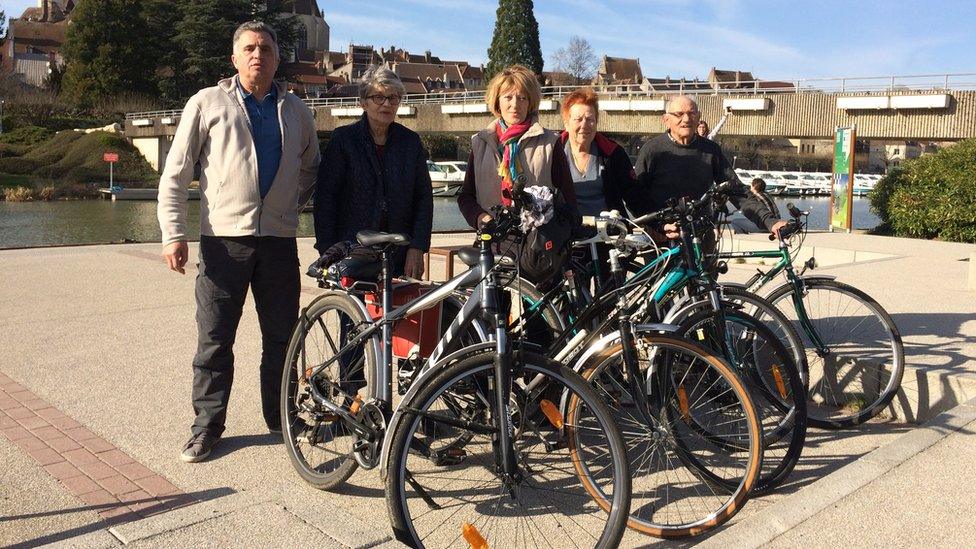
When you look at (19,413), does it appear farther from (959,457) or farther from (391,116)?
(959,457)

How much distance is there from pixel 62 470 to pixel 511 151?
2723 millimetres

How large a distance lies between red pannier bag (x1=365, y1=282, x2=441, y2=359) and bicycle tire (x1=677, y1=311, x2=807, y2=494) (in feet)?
3.64

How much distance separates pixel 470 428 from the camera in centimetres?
323

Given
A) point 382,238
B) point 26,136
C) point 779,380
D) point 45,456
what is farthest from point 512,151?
point 26,136

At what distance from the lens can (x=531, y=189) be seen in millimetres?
3756

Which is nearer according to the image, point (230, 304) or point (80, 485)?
point (80, 485)

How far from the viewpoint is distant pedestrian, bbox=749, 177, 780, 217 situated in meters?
4.80

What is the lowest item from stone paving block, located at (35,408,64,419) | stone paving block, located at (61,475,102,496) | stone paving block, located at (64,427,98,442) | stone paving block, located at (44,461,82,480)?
stone paving block, located at (61,475,102,496)

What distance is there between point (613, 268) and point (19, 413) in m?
3.55

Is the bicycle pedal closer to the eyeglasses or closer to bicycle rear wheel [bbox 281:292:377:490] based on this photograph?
bicycle rear wheel [bbox 281:292:377:490]

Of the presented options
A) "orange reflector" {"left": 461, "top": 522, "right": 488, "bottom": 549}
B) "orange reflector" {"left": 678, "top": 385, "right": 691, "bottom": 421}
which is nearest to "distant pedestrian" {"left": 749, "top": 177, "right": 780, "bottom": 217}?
"orange reflector" {"left": 678, "top": 385, "right": 691, "bottom": 421}

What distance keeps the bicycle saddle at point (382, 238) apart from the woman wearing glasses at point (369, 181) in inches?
25.9

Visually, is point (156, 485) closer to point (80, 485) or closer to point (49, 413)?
point (80, 485)

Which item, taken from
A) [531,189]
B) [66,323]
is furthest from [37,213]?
[531,189]
